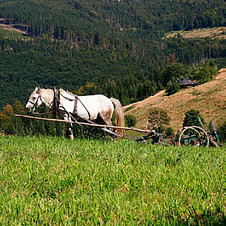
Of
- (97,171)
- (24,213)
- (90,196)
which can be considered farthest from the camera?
(97,171)

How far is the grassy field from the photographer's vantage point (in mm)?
4402

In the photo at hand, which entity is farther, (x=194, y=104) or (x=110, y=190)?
(x=194, y=104)

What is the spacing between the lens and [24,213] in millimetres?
4676

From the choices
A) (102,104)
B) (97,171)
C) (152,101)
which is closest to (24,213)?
(97,171)

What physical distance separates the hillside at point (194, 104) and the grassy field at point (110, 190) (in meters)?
92.4

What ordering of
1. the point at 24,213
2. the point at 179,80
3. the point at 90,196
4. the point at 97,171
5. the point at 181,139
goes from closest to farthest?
1. the point at 24,213
2. the point at 90,196
3. the point at 97,171
4. the point at 181,139
5. the point at 179,80

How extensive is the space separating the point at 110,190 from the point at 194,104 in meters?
117

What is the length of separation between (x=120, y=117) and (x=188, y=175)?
9.63 m

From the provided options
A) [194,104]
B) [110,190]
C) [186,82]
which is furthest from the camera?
[186,82]

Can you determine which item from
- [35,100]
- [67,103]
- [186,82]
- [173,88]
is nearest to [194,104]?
[173,88]

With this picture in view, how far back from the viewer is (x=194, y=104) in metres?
118

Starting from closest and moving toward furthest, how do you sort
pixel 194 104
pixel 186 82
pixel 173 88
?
pixel 194 104 → pixel 173 88 → pixel 186 82

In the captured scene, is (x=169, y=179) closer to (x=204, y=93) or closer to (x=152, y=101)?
(x=204, y=93)

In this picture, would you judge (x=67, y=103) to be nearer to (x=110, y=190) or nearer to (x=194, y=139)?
(x=194, y=139)
